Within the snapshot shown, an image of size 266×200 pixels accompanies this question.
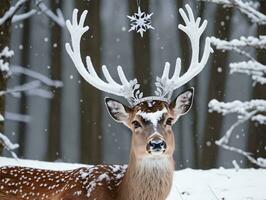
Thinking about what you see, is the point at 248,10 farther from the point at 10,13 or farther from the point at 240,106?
the point at 10,13

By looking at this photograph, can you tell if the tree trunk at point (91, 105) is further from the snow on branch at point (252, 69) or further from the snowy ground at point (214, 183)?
the snow on branch at point (252, 69)

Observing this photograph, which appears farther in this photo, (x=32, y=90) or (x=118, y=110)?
(x=32, y=90)

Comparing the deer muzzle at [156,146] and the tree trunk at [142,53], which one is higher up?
the tree trunk at [142,53]

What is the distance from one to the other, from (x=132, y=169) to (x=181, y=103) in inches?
19.4

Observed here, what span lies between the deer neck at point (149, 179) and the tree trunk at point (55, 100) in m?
2.49

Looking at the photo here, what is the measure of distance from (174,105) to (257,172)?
2.37m

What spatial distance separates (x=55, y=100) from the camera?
19.3 feet

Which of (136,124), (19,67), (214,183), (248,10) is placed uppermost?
(248,10)

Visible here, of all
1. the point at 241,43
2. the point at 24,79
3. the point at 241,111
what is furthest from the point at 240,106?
the point at 24,79

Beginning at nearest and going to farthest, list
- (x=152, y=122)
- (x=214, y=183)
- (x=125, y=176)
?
(x=152, y=122)
(x=125, y=176)
(x=214, y=183)

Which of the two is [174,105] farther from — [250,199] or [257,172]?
[257,172]

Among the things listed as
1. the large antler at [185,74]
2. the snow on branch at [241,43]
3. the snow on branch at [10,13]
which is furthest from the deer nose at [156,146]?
the snow on branch at [10,13]

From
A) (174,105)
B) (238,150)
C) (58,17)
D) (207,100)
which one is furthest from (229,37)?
(174,105)

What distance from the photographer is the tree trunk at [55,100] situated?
19.1 ft
